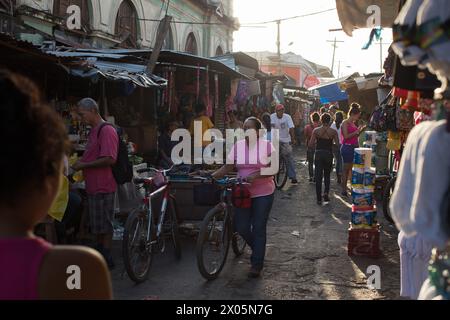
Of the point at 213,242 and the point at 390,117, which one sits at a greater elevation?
the point at 390,117

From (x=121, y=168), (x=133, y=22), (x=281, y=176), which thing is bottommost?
(x=281, y=176)

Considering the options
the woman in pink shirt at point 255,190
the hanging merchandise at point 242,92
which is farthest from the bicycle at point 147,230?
the hanging merchandise at point 242,92

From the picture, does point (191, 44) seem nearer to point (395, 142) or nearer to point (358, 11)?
point (395, 142)

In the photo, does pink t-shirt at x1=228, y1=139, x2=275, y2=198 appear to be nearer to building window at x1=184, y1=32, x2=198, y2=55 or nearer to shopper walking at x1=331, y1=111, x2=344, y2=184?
shopper walking at x1=331, y1=111, x2=344, y2=184

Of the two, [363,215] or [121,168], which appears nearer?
[121,168]

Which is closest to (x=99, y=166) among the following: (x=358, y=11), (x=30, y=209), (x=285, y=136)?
(x=358, y=11)

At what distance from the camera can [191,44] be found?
2405 centimetres

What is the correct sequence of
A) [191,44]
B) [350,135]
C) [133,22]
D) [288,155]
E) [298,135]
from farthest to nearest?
[298,135] → [191,44] → [133,22] → [288,155] → [350,135]

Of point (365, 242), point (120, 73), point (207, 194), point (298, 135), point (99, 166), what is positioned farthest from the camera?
point (298, 135)

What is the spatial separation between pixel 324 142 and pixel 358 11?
15.5ft

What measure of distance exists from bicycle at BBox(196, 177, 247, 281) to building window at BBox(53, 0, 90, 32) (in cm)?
919

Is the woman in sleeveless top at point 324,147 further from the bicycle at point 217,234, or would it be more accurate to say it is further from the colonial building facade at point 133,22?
the colonial building facade at point 133,22

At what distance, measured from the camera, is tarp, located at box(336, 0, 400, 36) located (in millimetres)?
5562

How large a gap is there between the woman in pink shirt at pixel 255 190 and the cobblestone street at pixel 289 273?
345 millimetres
